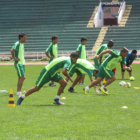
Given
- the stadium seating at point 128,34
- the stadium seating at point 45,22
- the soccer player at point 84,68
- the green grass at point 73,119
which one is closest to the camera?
the green grass at point 73,119

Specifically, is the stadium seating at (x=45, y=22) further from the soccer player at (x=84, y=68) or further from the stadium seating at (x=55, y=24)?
the soccer player at (x=84, y=68)

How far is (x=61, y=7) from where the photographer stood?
4812cm

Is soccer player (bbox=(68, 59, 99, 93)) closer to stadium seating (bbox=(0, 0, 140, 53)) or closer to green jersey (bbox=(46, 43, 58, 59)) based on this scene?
green jersey (bbox=(46, 43, 58, 59))

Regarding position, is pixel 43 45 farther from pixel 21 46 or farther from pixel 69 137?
pixel 69 137

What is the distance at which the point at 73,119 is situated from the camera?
33.6 ft

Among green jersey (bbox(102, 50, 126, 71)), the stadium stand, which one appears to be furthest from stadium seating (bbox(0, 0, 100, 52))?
green jersey (bbox(102, 50, 126, 71))

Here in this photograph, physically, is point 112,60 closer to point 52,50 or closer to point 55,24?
point 52,50

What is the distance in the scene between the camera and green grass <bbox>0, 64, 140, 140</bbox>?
27.5 feet

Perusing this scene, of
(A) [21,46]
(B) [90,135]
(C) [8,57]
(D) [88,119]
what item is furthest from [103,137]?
(C) [8,57]

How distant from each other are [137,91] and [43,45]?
91.8 ft

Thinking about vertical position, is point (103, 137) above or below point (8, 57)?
above

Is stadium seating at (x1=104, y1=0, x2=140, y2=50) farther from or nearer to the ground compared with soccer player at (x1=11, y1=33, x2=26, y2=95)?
nearer to the ground

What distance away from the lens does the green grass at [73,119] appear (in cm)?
837

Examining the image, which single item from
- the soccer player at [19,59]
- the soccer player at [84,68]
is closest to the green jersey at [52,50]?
the soccer player at [84,68]
